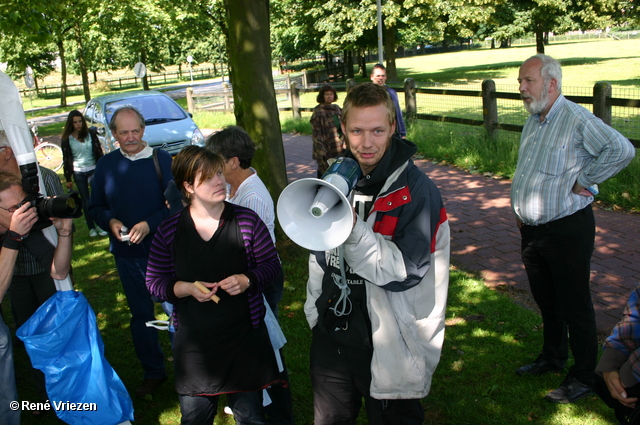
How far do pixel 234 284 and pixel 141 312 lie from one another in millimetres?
1716

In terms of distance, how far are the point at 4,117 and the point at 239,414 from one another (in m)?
2.02

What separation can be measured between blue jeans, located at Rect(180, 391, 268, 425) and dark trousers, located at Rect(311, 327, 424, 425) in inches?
17.8

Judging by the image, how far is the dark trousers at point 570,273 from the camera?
3428 mm

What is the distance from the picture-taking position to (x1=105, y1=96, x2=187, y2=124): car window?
12.5 meters

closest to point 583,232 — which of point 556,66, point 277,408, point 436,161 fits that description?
point 556,66

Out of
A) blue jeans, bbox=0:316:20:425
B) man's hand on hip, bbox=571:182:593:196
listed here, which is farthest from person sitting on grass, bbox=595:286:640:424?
blue jeans, bbox=0:316:20:425

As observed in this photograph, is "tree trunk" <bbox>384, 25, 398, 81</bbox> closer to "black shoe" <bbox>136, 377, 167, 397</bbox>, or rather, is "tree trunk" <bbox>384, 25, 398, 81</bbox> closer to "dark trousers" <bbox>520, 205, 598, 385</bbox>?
"dark trousers" <bbox>520, 205, 598, 385</bbox>

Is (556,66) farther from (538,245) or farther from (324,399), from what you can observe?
(324,399)

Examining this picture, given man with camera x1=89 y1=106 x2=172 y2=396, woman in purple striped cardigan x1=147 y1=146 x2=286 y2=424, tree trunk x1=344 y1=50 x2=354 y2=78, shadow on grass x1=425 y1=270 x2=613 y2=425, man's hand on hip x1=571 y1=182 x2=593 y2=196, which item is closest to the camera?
woman in purple striped cardigan x1=147 y1=146 x2=286 y2=424

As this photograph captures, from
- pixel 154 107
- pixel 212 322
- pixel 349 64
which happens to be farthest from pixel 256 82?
pixel 349 64

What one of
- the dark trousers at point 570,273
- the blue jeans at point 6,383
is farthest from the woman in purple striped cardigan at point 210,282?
the dark trousers at point 570,273

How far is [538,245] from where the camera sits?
3557mm

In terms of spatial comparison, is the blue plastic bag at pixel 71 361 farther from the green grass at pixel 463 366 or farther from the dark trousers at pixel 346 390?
the dark trousers at pixel 346 390

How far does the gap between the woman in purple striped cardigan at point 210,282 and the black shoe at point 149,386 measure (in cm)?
140
